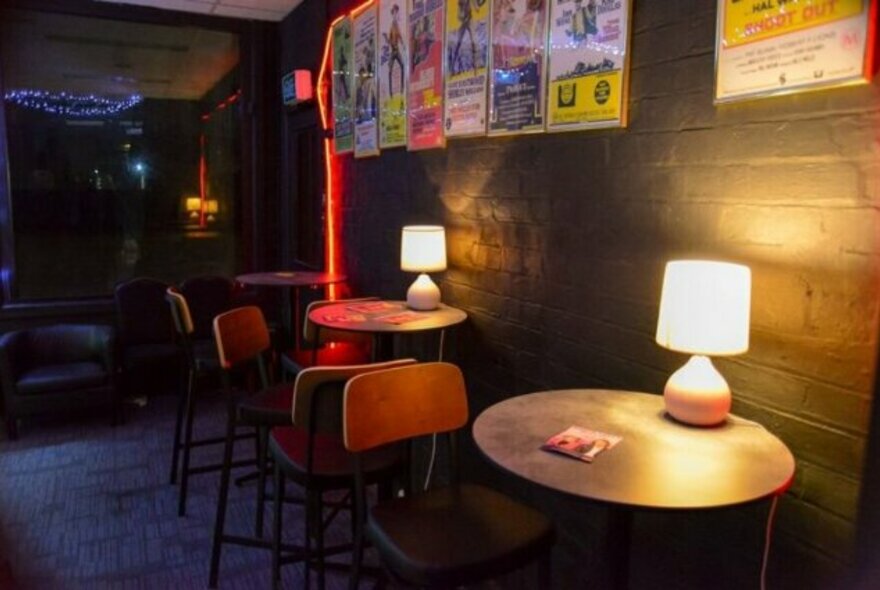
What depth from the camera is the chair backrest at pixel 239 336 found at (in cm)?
250

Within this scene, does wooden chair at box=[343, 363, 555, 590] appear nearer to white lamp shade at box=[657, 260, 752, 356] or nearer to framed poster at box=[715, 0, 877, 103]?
white lamp shade at box=[657, 260, 752, 356]

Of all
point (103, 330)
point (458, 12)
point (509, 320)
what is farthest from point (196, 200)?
point (509, 320)

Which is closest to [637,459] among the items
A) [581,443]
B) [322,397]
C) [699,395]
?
[581,443]

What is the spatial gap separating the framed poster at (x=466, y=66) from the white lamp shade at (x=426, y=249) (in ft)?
1.34

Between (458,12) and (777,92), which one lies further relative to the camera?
(458,12)

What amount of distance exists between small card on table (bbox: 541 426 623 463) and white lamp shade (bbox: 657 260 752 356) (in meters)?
0.25

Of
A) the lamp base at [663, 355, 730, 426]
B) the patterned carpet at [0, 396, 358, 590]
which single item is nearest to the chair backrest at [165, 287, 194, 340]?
the patterned carpet at [0, 396, 358, 590]

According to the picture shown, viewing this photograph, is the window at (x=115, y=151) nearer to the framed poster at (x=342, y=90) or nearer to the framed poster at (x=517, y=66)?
the framed poster at (x=342, y=90)

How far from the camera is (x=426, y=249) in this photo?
2762 millimetres

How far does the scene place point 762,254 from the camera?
4.94 feet

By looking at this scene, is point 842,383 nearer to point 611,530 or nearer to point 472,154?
point 611,530

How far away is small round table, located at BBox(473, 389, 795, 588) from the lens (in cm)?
121

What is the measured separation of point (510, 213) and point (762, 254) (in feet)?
3.49

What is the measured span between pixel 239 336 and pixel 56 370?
7.56 ft
